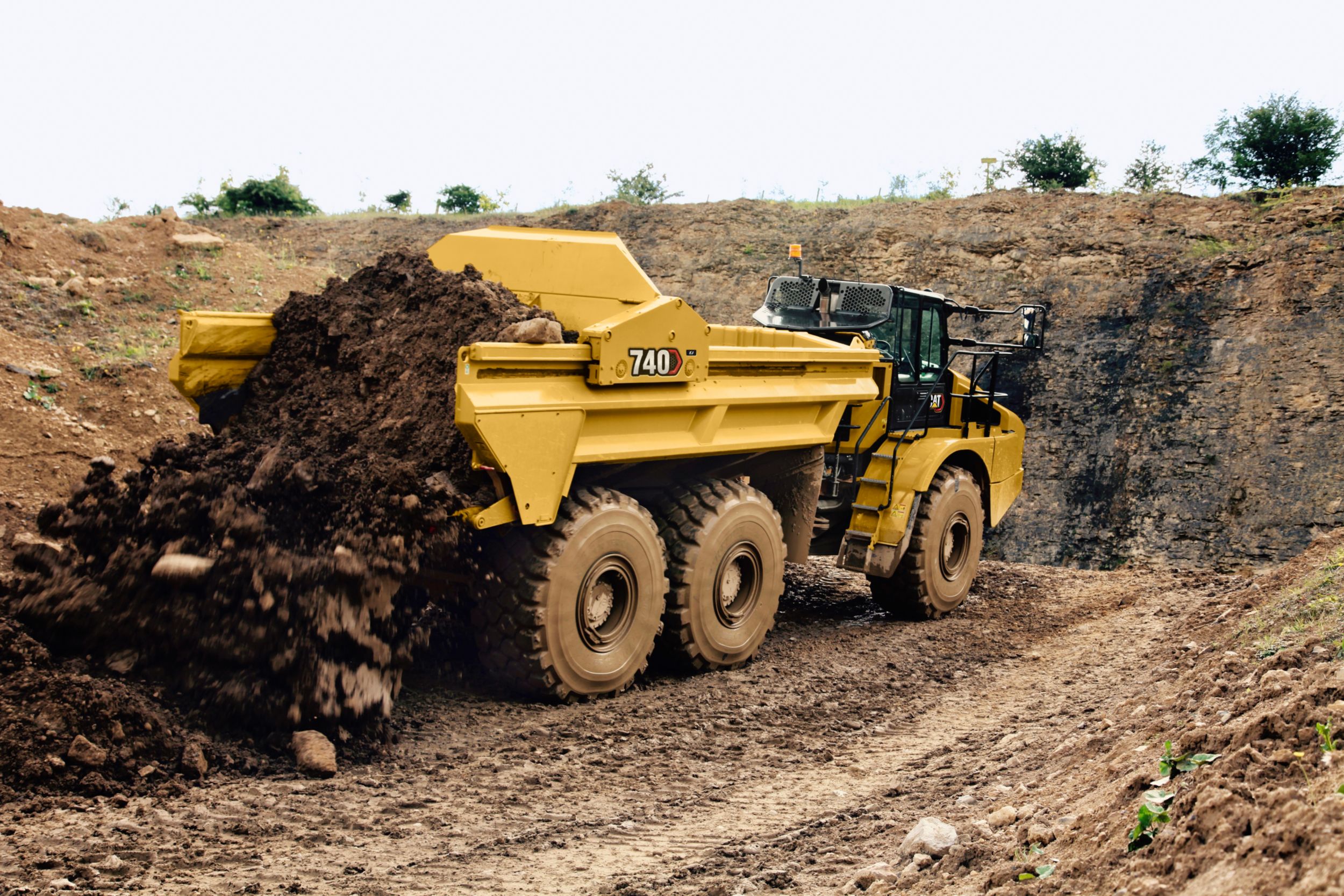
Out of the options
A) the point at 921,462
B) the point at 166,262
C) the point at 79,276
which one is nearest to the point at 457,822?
the point at 921,462

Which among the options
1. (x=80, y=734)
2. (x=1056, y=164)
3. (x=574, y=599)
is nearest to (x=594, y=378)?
(x=574, y=599)

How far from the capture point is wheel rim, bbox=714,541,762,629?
20.2 feet

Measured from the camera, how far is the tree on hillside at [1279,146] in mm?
14875

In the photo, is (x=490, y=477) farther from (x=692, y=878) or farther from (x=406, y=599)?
(x=692, y=878)

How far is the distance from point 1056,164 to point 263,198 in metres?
16.6

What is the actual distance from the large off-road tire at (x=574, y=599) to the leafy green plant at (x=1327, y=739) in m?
3.30

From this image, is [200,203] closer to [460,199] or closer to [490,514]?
[460,199]

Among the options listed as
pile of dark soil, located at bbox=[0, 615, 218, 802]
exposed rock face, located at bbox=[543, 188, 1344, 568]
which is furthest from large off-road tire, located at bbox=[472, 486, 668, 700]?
exposed rock face, located at bbox=[543, 188, 1344, 568]

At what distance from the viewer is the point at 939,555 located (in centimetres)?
798

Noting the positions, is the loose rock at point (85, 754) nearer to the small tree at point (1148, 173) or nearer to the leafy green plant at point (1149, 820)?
the leafy green plant at point (1149, 820)

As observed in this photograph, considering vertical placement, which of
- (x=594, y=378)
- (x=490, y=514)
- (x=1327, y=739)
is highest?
(x=594, y=378)

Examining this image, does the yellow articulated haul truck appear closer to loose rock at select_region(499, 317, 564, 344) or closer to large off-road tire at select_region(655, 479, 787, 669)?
large off-road tire at select_region(655, 479, 787, 669)

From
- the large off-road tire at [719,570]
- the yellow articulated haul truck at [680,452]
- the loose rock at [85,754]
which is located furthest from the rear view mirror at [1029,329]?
the loose rock at [85,754]

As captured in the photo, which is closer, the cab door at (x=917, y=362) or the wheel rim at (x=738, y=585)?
the wheel rim at (x=738, y=585)
